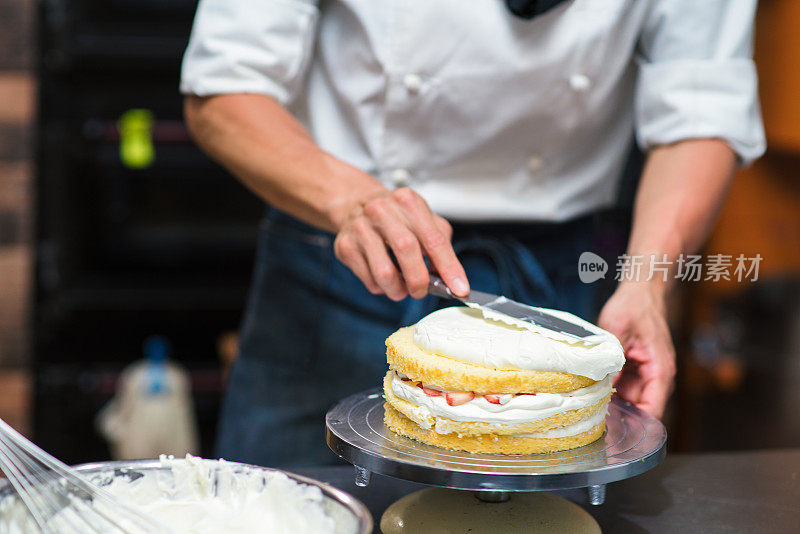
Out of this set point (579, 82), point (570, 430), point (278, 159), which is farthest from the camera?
point (579, 82)

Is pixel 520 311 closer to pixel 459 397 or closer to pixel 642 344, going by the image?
pixel 459 397

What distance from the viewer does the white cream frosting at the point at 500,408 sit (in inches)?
27.7

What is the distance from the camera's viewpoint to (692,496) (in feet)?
2.85

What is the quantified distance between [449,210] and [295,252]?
0.71 ft

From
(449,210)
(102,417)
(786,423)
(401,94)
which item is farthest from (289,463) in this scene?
(786,423)

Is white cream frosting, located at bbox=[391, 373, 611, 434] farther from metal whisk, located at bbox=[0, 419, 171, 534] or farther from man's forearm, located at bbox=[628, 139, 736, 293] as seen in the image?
man's forearm, located at bbox=[628, 139, 736, 293]

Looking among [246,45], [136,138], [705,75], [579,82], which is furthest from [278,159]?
[136,138]

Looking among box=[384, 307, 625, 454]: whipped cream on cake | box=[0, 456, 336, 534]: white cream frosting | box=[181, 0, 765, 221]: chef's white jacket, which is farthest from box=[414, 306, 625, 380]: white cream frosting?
box=[181, 0, 765, 221]: chef's white jacket

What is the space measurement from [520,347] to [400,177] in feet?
1.46

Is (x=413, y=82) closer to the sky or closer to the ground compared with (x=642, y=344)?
closer to the sky

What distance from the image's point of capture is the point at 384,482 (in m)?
0.88

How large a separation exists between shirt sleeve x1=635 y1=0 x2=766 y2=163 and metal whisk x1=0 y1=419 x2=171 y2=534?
2.73 feet

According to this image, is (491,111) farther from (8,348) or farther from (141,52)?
(8,348)

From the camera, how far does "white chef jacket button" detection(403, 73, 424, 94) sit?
1062 mm
